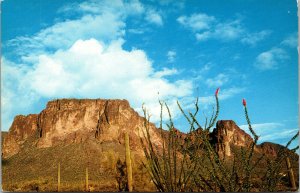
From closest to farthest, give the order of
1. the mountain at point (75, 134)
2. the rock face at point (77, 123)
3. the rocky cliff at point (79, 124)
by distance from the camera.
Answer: the mountain at point (75, 134) < the rocky cliff at point (79, 124) < the rock face at point (77, 123)

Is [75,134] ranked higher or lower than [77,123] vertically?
lower

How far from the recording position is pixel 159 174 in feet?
13.3

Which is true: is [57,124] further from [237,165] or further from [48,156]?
[237,165]

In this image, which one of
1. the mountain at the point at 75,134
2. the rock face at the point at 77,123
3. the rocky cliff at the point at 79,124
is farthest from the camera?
the rock face at the point at 77,123

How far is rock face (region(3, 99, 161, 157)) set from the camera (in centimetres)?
9425

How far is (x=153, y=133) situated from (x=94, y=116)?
1842 cm

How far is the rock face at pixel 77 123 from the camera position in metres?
94.2

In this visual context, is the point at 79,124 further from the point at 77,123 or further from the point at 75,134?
the point at 75,134

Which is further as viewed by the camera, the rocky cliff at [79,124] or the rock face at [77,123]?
the rock face at [77,123]

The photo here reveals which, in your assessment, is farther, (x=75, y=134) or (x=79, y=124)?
(x=79, y=124)

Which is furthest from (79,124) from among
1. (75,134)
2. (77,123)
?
(75,134)

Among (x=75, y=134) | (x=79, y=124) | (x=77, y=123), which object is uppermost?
(x=77, y=123)

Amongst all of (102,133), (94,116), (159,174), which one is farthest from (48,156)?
(159,174)

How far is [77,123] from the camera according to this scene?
100m
